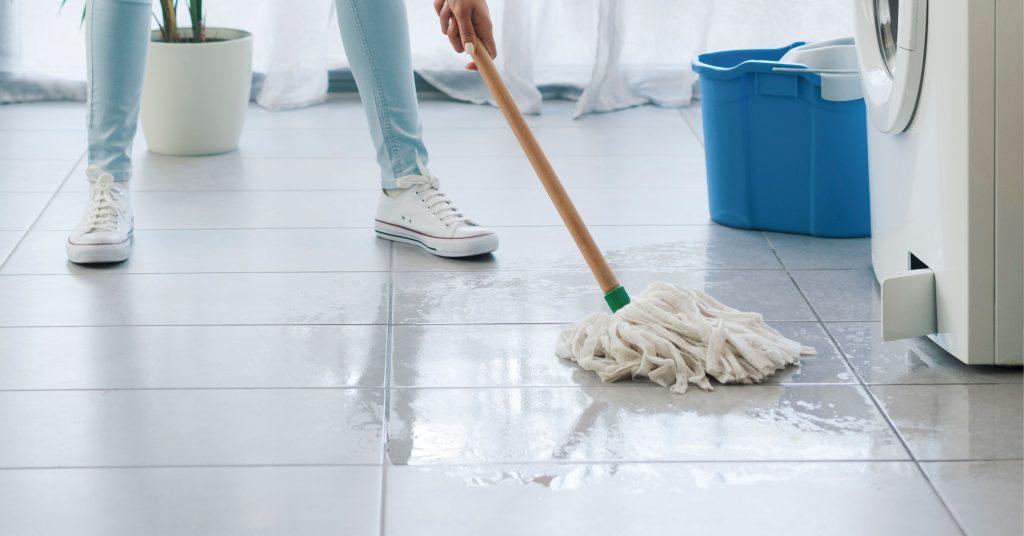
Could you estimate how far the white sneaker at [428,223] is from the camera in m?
1.76

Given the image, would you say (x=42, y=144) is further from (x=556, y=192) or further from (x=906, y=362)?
(x=906, y=362)

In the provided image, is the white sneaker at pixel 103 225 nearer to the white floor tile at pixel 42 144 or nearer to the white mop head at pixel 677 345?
the white floor tile at pixel 42 144

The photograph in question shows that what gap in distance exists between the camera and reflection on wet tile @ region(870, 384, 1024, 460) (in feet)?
3.82

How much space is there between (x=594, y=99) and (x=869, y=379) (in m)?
1.50

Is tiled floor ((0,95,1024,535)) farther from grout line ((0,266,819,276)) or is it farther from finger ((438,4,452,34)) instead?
finger ((438,4,452,34))

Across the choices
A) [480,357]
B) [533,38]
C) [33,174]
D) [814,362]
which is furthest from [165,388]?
[533,38]

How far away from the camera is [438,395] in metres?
1.29

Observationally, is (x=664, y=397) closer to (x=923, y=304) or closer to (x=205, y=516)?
(x=923, y=304)

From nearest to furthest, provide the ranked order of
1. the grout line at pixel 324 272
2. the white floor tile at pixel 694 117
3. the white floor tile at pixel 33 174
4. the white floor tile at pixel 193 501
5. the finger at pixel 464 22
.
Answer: the white floor tile at pixel 193 501 → the finger at pixel 464 22 → the grout line at pixel 324 272 → the white floor tile at pixel 33 174 → the white floor tile at pixel 694 117

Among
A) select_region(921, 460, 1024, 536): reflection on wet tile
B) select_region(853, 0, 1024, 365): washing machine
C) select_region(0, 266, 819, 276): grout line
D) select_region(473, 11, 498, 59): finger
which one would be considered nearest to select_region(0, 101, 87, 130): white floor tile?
select_region(0, 266, 819, 276): grout line

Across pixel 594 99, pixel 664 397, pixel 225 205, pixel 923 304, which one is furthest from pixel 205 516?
pixel 594 99

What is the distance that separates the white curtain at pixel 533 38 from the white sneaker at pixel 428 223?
36.9 inches

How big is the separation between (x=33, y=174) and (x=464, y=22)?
1.05m

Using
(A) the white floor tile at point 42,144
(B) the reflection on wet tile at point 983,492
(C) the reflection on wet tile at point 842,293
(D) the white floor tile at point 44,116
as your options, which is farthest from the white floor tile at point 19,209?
(B) the reflection on wet tile at point 983,492
